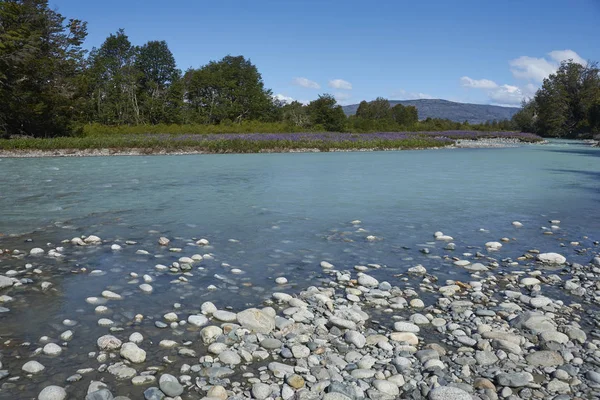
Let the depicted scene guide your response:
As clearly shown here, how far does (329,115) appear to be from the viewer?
2063 inches

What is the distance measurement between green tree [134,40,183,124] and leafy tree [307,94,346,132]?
18423 mm

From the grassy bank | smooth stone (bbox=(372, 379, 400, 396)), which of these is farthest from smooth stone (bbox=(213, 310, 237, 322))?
the grassy bank

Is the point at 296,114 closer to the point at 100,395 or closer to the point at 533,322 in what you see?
the point at 533,322

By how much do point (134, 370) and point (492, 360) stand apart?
2567 mm

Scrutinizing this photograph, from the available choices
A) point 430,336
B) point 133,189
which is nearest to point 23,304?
point 430,336

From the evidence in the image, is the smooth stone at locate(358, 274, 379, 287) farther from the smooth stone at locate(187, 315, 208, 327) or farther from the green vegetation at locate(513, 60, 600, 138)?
the green vegetation at locate(513, 60, 600, 138)

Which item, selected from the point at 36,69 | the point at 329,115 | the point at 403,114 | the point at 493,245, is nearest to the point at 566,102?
the point at 403,114

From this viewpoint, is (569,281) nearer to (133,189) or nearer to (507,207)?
(507,207)

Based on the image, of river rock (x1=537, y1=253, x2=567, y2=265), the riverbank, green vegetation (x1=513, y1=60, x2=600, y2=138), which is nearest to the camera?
river rock (x1=537, y1=253, x2=567, y2=265)

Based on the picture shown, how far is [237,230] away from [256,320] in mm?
3894

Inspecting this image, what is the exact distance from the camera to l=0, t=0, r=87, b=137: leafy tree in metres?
29.4

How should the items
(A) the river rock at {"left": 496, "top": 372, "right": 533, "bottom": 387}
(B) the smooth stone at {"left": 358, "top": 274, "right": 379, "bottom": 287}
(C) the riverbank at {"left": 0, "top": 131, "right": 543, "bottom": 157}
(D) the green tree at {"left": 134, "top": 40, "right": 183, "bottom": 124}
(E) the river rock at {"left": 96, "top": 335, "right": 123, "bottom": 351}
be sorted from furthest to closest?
(D) the green tree at {"left": 134, "top": 40, "right": 183, "bottom": 124}
(C) the riverbank at {"left": 0, "top": 131, "right": 543, "bottom": 157}
(B) the smooth stone at {"left": 358, "top": 274, "right": 379, "bottom": 287}
(E) the river rock at {"left": 96, "top": 335, "right": 123, "bottom": 351}
(A) the river rock at {"left": 496, "top": 372, "right": 533, "bottom": 387}

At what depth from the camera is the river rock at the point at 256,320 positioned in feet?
12.5

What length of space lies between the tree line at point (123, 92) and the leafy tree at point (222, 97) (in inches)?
5.3
